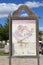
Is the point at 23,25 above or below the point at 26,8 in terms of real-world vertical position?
below

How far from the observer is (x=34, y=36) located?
1139cm

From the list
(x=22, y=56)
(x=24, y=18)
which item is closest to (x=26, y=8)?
(x=24, y=18)

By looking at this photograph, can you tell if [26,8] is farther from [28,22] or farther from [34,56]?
[34,56]

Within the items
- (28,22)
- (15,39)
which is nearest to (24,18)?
(28,22)

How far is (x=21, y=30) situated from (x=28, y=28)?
12.2 inches

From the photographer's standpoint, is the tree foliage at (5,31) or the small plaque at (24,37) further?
the tree foliage at (5,31)

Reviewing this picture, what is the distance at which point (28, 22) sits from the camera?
11.4 metres

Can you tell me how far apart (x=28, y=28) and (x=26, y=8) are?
0.91 m

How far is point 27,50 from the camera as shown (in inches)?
450

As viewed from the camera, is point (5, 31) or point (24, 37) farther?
point (5, 31)

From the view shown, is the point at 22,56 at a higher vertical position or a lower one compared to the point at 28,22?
lower

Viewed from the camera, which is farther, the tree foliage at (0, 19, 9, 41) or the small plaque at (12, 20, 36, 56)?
the tree foliage at (0, 19, 9, 41)

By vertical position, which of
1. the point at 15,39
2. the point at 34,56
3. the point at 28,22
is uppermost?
the point at 28,22

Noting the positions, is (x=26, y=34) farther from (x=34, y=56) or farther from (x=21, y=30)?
(x=34, y=56)
